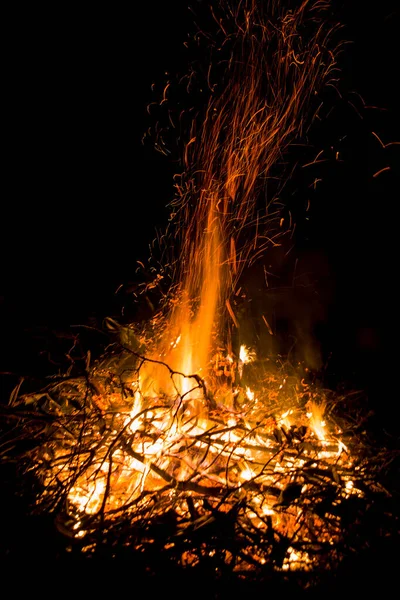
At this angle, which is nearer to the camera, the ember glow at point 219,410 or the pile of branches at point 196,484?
the pile of branches at point 196,484

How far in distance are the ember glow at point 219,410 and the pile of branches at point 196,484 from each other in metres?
0.01

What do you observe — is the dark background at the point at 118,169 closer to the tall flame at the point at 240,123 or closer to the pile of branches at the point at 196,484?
the tall flame at the point at 240,123

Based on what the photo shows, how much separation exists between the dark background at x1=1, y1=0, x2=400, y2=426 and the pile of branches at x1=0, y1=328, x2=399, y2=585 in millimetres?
1504

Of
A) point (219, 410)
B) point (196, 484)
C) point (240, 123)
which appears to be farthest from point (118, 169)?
point (196, 484)

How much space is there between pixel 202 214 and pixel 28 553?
3.11 metres

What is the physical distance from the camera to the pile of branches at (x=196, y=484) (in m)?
1.41

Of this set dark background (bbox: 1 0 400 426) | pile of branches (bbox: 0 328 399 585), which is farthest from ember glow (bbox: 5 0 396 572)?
dark background (bbox: 1 0 400 426)

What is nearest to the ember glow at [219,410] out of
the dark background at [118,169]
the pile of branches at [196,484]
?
the pile of branches at [196,484]

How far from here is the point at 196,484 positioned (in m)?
1.81

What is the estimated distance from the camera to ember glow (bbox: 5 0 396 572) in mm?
1572

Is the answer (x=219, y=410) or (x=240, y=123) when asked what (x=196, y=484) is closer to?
(x=219, y=410)

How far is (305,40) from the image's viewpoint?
12.5ft

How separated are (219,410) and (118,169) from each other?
14.4 ft

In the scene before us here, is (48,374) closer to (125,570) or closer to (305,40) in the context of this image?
(125,570)
